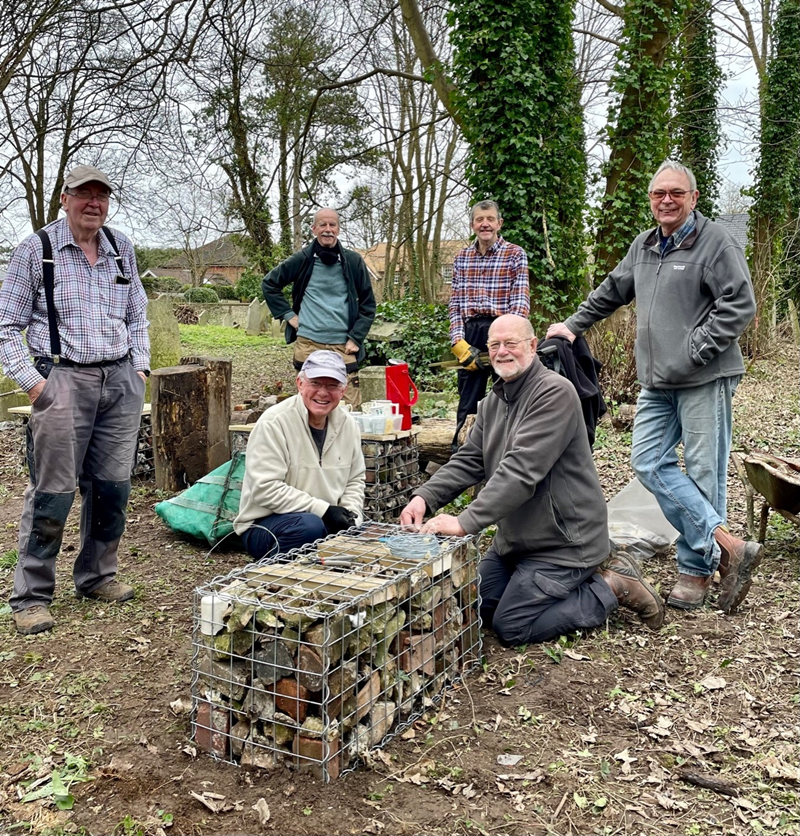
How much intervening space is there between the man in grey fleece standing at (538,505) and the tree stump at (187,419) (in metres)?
3.07

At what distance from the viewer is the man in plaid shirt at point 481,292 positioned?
5.91 metres

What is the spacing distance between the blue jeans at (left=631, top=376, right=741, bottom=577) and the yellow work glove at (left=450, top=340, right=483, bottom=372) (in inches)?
71.2

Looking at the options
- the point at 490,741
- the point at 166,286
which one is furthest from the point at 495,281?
the point at 166,286

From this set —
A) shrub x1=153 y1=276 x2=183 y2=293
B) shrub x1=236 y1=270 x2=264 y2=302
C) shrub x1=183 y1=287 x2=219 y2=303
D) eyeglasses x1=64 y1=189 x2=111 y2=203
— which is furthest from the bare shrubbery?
shrub x1=153 y1=276 x2=183 y2=293

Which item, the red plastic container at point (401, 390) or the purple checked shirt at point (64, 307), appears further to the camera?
the red plastic container at point (401, 390)

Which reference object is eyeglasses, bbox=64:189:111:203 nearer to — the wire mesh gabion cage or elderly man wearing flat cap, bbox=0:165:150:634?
elderly man wearing flat cap, bbox=0:165:150:634

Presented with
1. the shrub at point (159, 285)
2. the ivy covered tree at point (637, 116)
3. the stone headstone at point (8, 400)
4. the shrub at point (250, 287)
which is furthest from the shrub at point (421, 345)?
the shrub at point (159, 285)

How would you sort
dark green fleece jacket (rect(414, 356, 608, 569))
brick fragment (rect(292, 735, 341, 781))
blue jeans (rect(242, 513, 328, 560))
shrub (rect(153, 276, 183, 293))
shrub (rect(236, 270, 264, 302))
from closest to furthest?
brick fragment (rect(292, 735, 341, 781)) → dark green fleece jacket (rect(414, 356, 608, 569)) → blue jeans (rect(242, 513, 328, 560)) → shrub (rect(236, 270, 264, 302)) → shrub (rect(153, 276, 183, 293))

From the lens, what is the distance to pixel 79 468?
4.15 metres

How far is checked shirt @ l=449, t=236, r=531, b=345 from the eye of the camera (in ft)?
19.5

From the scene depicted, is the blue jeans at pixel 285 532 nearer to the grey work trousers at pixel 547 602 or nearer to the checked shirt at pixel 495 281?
the grey work trousers at pixel 547 602

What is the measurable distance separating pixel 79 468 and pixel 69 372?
0.51 metres

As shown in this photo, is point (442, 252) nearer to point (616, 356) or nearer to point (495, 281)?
point (616, 356)

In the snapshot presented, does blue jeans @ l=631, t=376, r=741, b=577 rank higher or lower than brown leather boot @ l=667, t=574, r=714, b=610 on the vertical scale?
higher
